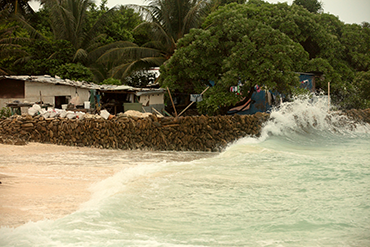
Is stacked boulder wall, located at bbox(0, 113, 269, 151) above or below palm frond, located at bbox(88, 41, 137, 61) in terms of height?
below

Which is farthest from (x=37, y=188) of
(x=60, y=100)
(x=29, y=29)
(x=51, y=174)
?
(x=29, y=29)

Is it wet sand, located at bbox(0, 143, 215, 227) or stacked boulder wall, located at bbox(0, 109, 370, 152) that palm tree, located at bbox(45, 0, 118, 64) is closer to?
stacked boulder wall, located at bbox(0, 109, 370, 152)

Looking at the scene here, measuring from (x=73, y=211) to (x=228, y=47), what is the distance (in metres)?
14.5

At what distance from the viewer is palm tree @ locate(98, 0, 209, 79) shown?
2583 cm

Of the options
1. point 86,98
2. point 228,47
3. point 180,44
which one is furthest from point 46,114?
point 228,47

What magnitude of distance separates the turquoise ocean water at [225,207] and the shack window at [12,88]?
13302 mm

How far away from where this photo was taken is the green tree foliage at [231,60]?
17.8 m

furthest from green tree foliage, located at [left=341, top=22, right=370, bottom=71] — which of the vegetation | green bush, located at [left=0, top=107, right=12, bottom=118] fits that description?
green bush, located at [left=0, top=107, right=12, bottom=118]

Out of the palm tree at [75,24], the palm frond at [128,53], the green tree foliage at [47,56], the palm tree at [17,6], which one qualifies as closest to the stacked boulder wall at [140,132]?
the green tree foliage at [47,56]

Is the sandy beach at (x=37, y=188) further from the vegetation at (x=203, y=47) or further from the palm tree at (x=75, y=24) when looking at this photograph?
the palm tree at (x=75, y=24)

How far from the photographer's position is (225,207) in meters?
6.74

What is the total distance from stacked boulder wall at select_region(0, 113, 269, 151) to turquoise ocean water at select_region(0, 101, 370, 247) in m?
4.09

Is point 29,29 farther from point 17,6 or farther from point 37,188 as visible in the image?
point 37,188

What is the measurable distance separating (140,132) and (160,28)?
12.1 m
